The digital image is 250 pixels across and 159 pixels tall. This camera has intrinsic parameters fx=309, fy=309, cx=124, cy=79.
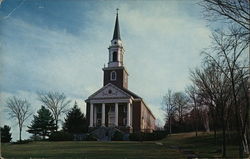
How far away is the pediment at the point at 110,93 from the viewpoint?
3766 centimetres

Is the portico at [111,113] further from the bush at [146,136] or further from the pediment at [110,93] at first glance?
the bush at [146,136]

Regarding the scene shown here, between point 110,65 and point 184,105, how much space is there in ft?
37.6

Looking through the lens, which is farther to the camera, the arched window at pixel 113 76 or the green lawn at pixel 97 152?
the arched window at pixel 113 76

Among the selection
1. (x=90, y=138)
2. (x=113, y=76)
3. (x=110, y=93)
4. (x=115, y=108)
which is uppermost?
(x=113, y=76)

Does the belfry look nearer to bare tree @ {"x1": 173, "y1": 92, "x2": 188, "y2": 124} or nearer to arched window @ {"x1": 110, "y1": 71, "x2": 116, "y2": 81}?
arched window @ {"x1": 110, "y1": 71, "x2": 116, "y2": 81}

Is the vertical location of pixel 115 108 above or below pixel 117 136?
above

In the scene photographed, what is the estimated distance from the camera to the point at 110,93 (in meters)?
37.9

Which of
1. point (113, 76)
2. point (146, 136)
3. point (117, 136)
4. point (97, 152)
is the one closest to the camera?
point (97, 152)

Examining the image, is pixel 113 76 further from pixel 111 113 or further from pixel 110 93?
pixel 111 113

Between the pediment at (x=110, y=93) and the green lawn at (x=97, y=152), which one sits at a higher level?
the pediment at (x=110, y=93)

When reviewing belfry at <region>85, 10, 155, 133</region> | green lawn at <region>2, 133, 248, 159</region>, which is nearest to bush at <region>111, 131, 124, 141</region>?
belfry at <region>85, 10, 155, 133</region>

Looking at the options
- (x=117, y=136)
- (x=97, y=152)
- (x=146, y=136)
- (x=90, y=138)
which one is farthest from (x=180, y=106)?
(x=97, y=152)

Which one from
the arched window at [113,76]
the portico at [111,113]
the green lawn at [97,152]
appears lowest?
the green lawn at [97,152]

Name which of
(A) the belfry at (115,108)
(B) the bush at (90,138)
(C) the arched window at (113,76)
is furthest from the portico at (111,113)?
(B) the bush at (90,138)
